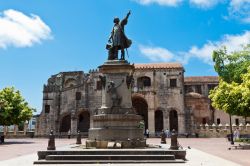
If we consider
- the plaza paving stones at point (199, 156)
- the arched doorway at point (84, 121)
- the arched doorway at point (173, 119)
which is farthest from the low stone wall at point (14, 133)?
the plaza paving stones at point (199, 156)

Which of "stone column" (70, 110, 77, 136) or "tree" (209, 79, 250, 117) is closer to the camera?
"tree" (209, 79, 250, 117)

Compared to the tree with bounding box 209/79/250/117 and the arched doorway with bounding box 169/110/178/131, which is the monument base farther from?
the arched doorway with bounding box 169/110/178/131

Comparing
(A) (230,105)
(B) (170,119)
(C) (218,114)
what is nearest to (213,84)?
(C) (218,114)

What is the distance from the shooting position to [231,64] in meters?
42.1

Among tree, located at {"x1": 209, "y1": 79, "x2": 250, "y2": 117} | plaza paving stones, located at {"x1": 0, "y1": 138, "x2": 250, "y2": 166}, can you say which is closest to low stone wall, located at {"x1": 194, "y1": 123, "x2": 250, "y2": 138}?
tree, located at {"x1": 209, "y1": 79, "x2": 250, "y2": 117}

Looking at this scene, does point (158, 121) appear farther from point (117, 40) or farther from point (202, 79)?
point (117, 40)

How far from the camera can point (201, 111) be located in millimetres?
54906

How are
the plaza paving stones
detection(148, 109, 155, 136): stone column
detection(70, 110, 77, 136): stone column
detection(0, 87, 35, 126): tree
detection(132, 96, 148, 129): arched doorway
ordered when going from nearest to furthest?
the plaza paving stones, detection(0, 87, 35, 126): tree, detection(148, 109, 155, 136): stone column, detection(70, 110, 77, 136): stone column, detection(132, 96, 148, 129): arched doorway

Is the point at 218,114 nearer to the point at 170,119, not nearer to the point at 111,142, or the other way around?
the point at 170,119

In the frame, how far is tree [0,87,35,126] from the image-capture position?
32344mm

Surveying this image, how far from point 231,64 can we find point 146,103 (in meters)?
16.4

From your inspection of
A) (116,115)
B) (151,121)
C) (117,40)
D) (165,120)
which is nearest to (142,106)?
(151,121)

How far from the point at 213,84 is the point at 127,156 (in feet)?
170

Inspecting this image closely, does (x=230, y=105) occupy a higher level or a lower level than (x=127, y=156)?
higher
